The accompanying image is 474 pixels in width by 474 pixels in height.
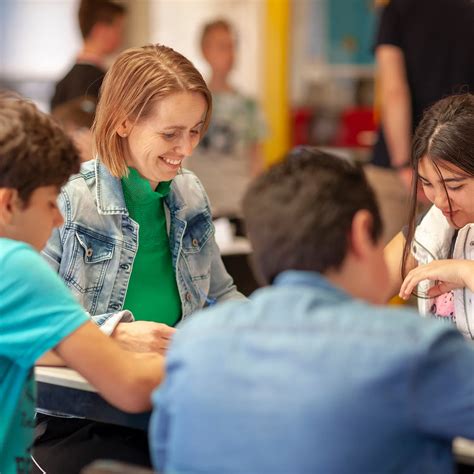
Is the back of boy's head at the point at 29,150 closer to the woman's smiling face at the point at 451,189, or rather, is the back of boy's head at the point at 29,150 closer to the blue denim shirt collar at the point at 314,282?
the blue denim shirt collar at the point at 314,282

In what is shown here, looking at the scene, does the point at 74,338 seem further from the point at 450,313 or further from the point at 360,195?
the point at 450,313

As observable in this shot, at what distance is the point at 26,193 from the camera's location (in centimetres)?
156

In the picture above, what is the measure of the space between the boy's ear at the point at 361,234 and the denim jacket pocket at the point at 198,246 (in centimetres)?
94

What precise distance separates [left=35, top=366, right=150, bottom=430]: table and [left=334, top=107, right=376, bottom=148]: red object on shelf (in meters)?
5.50

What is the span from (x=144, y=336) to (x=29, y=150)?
499mm

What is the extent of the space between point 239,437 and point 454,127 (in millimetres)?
1126

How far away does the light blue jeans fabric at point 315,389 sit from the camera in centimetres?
121

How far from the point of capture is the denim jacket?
208 cm

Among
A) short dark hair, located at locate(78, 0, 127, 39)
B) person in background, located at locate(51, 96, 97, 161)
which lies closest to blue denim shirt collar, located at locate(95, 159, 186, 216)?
person in background, located at locate(51, 96, 97, 161)

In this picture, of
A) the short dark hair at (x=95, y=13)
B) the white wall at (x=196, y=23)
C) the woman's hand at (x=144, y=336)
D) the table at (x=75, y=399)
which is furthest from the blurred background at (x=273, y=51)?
the table at (x=75, y=399)

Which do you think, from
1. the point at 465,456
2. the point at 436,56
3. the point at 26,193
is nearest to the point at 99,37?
the point at 436,56

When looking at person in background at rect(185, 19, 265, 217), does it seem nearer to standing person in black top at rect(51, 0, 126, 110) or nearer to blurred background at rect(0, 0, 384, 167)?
standing person in black top at rect(51, 0, 126, 110)

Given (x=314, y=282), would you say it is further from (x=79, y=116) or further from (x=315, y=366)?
(x=79, y=116)

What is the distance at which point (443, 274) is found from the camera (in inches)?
83.7
